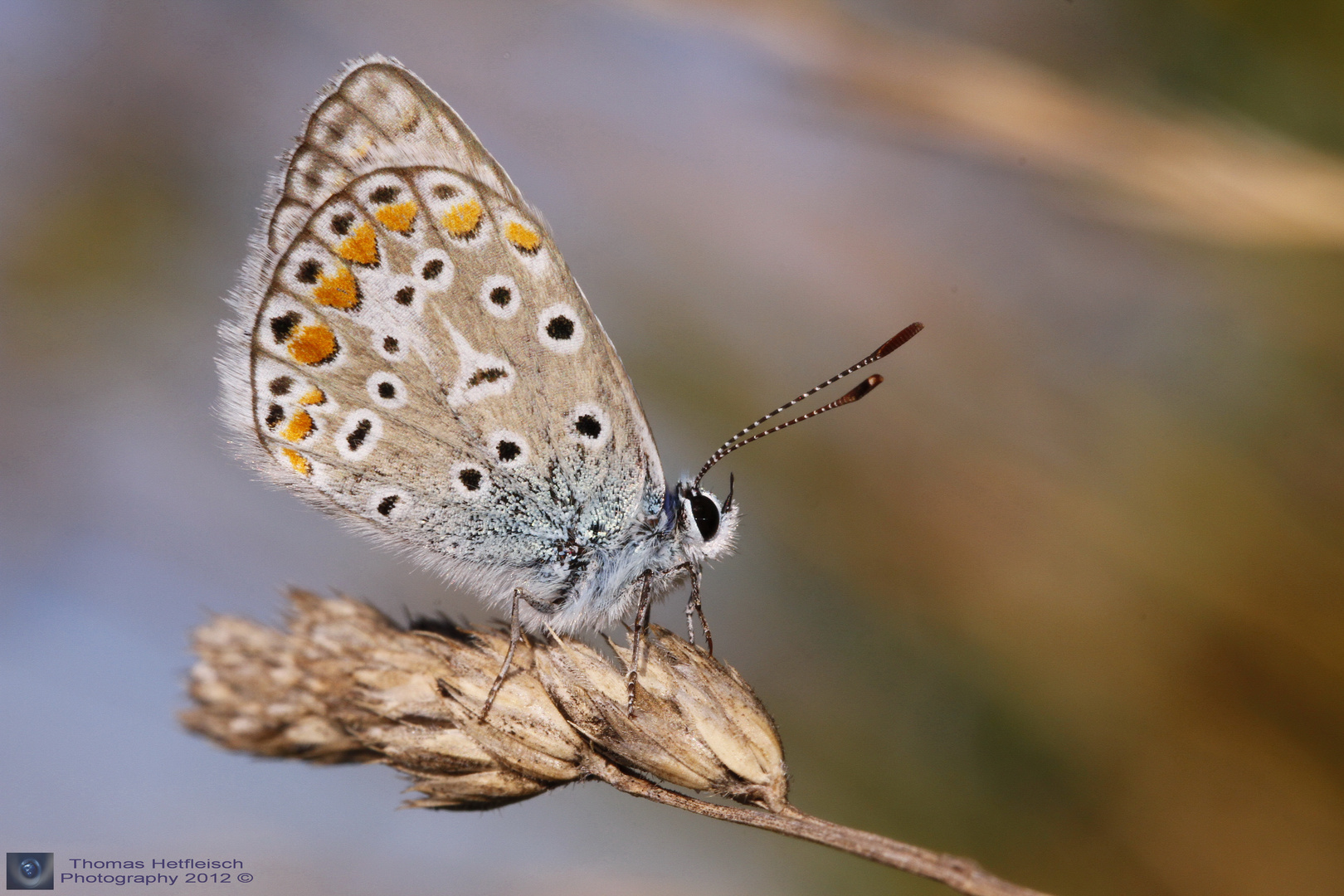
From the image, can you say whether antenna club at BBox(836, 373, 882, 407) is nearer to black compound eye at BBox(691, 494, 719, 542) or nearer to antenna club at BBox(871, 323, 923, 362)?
antenna club at BBox(871, 323, 923, 362)

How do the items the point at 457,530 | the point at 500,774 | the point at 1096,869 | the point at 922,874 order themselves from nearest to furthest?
1. the point at 922,874
2. the point at 500,774
3. the point at 457,530
4. the point at 1096,869

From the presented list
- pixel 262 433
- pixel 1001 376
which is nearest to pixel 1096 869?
pixel 1001 376

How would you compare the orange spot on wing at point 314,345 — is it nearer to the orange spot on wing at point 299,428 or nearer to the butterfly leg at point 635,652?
the orange spot on wing at point 299,428

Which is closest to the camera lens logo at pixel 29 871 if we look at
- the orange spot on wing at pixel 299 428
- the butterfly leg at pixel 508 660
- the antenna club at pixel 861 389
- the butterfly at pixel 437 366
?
the butterfly at pixel 437 366

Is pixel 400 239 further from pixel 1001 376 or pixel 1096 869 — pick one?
pixel 1096 869

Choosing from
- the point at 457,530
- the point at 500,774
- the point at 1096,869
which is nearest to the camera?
the point at 500,774

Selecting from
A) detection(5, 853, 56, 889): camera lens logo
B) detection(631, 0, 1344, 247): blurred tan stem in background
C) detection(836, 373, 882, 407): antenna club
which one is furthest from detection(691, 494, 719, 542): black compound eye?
detection(5, 853, 56, 889): camera lens logo

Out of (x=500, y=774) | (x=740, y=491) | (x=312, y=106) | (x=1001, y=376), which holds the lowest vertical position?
(x=500, y=774)
